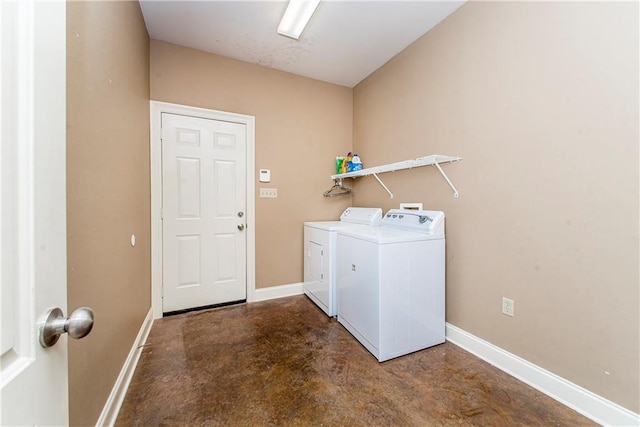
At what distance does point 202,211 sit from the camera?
2623 millimetres

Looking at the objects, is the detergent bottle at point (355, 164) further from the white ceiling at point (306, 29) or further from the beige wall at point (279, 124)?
the white ceiling at point (306, 29)

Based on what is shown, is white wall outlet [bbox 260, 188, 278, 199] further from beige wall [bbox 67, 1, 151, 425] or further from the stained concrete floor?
the stained concrete floor

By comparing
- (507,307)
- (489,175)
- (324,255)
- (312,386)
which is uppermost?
(489,175)

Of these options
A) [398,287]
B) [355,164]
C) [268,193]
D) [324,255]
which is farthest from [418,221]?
[268,193]

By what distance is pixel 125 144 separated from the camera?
165 cm

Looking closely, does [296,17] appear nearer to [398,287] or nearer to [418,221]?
[418,221]

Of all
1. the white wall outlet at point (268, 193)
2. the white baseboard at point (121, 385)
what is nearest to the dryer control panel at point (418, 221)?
the white wall outlet at point (268, 193)

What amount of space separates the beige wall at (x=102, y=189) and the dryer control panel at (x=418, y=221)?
2009mm

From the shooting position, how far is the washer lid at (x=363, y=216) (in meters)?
2.62

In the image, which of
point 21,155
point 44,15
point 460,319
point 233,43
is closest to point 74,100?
point 44,15

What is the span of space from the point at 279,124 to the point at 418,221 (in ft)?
6.20

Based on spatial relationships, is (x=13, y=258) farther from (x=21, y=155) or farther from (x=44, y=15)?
(x=44, y=15)

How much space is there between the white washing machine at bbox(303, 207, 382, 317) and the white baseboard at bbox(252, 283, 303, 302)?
0.35ft

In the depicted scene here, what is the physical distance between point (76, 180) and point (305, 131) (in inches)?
94.7
